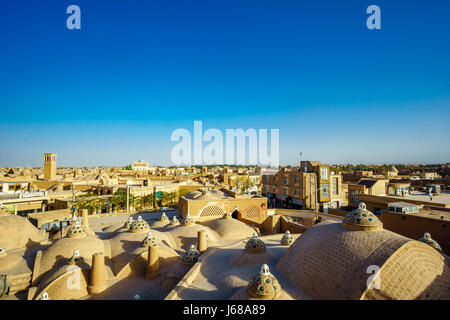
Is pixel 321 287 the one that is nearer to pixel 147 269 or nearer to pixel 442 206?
pixel 147 269

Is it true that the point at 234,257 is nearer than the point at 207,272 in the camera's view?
No

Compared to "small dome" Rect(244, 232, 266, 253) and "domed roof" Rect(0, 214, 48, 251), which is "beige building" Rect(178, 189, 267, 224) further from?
"small dome" Rect(244, 232, 266, 253)

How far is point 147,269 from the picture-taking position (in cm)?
1294

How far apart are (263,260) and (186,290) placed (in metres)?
3.81

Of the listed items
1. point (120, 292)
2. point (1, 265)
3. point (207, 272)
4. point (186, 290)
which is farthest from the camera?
point (1, 265)

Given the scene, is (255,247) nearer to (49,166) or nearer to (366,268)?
(366,268)

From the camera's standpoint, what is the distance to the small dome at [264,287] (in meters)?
7.47

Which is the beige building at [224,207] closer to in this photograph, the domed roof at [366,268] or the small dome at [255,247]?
the small dome at [255,247]

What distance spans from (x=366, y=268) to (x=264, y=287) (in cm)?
335

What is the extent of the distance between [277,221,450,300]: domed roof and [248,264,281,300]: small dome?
5.83 feet

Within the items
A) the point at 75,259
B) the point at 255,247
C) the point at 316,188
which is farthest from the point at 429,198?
the point at 75,259

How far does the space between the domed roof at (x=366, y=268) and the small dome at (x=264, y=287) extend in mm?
1777

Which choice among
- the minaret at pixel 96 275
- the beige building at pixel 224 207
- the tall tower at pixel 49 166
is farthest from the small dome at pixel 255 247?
the tall tower at pixel 49 166

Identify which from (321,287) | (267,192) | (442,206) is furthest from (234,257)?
(267,192)
